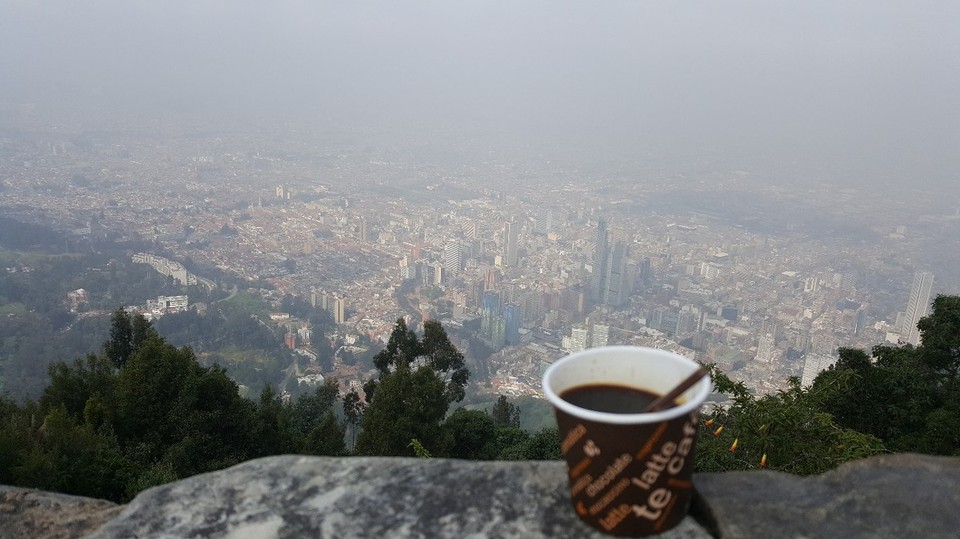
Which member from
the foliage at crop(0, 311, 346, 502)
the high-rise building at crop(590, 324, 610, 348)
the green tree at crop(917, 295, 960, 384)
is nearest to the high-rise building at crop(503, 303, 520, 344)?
the high-rise building at crop(590, 324, 610, 348)

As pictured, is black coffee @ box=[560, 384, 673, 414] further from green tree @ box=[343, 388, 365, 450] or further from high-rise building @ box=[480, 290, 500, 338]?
high-rise building @ box=[480, 290, 500, 338]

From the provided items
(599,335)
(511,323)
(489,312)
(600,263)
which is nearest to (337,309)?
(489,312)

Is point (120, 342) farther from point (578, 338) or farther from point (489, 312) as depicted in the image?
point (489, 312)

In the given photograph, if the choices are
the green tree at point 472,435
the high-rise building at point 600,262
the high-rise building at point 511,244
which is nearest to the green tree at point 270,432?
the green tree at point 472,435

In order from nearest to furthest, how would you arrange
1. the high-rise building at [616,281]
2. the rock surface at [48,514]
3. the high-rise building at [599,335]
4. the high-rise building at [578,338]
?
the rock surface at [48,514] → the high-rise building at [599,335] → the high-rise building at [578,338] → the high-rise building at [616,281]

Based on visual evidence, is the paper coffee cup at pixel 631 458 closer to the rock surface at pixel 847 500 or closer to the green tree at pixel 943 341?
the rock surface at pixel 847 500

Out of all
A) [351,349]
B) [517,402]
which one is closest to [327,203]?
[351,349]
